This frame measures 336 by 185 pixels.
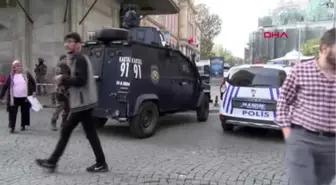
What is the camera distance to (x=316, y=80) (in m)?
2.68

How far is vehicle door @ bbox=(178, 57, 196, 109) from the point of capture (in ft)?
29.1

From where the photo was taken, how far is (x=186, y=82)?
9117 millimetres

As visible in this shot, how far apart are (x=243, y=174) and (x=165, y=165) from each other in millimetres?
1114

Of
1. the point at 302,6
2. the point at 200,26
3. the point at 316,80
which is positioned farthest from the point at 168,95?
the point at 302,6

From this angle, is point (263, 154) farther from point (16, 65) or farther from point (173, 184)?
point (16, 65)

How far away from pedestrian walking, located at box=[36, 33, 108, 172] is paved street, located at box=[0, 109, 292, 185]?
0.28 m

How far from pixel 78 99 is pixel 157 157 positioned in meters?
1.75

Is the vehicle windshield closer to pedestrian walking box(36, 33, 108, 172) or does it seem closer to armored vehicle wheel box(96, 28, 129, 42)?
armored vehicle wheel box(96, 28, 129, 42)

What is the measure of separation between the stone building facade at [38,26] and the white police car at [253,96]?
28.7ft

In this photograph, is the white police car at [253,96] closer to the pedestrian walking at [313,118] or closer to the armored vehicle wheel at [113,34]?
the armored vehicle wheel at [113,34]

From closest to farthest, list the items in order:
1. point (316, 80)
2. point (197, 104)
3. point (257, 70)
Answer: point (316, 80) → point (257, 70) → point (197, 104)

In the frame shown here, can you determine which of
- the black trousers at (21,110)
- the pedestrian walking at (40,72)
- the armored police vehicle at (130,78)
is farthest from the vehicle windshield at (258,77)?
the pedestrian walking at (40,72)

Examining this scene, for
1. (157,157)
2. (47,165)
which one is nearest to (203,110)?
(157,157)

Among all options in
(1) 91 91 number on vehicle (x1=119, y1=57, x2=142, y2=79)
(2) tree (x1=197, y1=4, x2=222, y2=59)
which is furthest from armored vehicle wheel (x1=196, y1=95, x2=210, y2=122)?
(2) tree (x1=197, y1=4, x2=222, y2=59)
